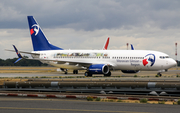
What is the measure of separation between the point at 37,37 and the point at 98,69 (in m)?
17.4

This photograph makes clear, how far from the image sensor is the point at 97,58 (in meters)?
47.1

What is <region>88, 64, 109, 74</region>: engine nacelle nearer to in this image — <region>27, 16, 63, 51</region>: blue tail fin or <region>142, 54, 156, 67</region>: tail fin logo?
<region>142, 54, 156, 67</region>: tail fin logo

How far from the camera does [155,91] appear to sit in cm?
1850

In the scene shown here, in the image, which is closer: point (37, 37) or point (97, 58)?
point (97, 58)

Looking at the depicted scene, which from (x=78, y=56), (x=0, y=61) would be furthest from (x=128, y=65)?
(x=0, y=61)

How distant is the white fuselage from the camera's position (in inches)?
1647

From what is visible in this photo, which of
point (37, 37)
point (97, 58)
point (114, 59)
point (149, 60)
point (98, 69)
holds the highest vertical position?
point (37, 37)

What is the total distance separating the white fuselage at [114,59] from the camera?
41844 millimetres

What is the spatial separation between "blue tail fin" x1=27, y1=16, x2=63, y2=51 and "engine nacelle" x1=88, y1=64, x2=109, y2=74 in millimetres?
13670

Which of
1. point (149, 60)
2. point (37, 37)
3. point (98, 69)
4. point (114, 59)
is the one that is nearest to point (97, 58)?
point (114, 59)

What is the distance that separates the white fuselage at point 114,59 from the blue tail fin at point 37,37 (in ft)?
6.15

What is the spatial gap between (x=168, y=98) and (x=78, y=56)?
33.3m

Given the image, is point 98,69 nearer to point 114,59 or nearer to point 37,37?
point 114,59

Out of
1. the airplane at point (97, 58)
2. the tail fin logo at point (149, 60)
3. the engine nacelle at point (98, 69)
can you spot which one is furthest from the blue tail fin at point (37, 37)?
the tail fin logo at point (149, 60)
